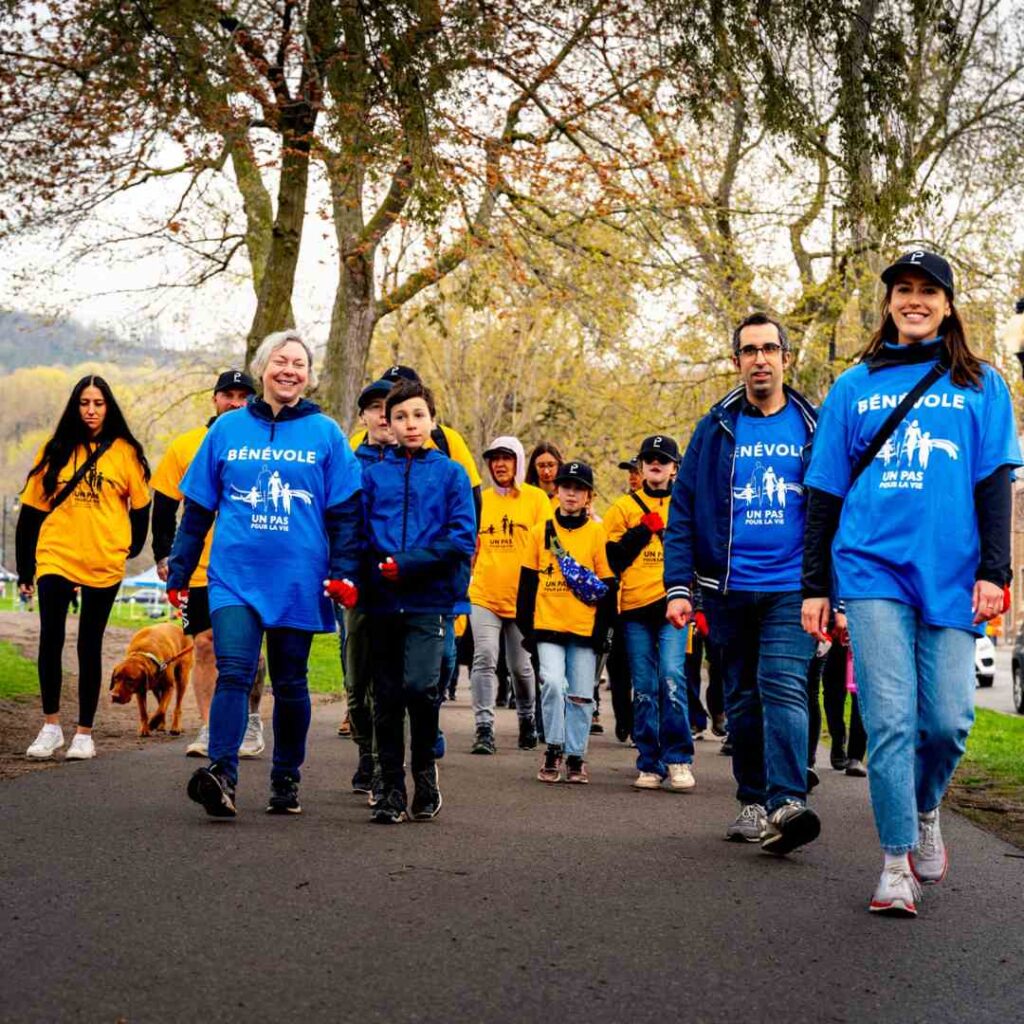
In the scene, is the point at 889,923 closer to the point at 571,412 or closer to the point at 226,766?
the point at 226,766

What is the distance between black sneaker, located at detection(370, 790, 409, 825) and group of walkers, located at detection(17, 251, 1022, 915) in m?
0.01

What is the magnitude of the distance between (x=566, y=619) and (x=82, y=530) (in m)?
2.81

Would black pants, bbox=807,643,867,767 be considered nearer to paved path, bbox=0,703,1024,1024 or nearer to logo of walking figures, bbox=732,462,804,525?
paved path, bbox=0,703,1024,1024

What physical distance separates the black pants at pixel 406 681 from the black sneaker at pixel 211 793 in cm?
74

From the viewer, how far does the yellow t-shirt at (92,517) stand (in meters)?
8.93

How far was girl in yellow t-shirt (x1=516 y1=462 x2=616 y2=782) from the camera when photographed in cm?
906

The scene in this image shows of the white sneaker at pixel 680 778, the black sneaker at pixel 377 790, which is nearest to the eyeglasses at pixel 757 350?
the black sneaker at pixel 377 790

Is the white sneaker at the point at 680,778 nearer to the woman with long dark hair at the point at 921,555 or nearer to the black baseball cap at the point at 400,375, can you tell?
the black baseball cap at the point at 400,375

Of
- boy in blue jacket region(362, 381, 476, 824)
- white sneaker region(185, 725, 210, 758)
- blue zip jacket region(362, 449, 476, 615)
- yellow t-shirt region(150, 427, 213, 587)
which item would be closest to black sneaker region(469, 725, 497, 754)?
white sneaker region(185, 725, 210, 758)

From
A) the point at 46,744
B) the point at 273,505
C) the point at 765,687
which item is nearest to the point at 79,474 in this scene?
the point at 46,744

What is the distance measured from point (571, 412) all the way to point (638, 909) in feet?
115

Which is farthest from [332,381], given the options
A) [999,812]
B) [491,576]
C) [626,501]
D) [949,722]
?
[949,722]

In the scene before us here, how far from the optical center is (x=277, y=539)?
6.77 meters

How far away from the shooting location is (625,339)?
23844 mm
